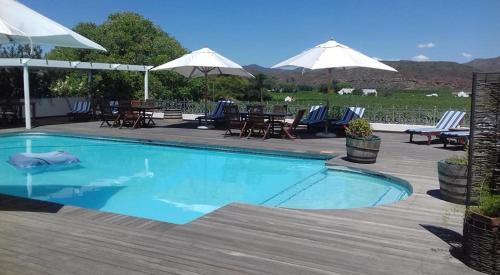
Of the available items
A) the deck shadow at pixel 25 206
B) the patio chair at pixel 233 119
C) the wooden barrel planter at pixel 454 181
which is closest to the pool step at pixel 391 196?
the wooden barrel planter at pixel 454 181

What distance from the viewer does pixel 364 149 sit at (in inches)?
336

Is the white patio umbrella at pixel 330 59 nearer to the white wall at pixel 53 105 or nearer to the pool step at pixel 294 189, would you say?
the pool step at pixel 294 189

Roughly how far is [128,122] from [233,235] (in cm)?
1227

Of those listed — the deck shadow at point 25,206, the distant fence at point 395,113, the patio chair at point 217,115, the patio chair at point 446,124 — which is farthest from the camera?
the patio chair at point 217,115

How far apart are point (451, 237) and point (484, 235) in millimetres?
924

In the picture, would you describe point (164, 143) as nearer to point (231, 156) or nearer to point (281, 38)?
point (231, 156)

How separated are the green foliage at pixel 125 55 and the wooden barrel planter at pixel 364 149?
580 inches

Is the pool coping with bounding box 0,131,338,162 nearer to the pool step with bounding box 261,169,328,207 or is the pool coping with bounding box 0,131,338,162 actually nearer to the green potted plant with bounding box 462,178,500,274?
the pool step with bounding box 261,169,328,207

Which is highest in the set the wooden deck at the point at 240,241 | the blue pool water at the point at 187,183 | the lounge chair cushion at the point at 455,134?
the lounge chair cushion at the point at 455,134

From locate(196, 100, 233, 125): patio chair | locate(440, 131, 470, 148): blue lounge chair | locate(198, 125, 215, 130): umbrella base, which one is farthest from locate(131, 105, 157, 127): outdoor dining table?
locate(440, 131, 470, 148): blue lounge chair

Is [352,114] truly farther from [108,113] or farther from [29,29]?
[29,29]

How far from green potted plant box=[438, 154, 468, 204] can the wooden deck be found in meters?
0.16

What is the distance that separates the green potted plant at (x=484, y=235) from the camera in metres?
3.38

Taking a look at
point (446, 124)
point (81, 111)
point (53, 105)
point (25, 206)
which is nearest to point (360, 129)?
point (446, 124)
